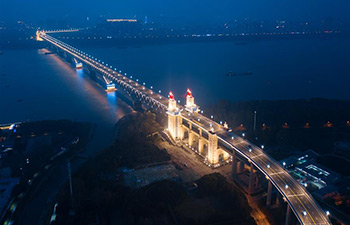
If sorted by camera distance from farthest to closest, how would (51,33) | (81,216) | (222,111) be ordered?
(51,33) < (222,111) < (81,216)

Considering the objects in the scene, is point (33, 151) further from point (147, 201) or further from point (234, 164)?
point (234, 164)

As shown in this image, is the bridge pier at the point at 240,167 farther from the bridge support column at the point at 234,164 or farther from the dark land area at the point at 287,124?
the dark land area at the point at 287,124

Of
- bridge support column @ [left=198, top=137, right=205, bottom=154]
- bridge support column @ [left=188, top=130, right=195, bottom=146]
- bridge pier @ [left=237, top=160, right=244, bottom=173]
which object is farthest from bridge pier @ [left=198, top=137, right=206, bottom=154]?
bridge pier @ [left=237, top=160, right=244, bottom=173]

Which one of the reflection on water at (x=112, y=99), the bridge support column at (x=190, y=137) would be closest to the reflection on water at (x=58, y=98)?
the reflection on water at (x=112, y=99)

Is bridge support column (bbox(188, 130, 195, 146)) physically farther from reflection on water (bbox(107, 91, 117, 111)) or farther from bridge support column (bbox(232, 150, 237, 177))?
reflection on water (bbox(107, 91, 117, 111))

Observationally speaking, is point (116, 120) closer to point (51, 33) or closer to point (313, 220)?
point (313, 220)

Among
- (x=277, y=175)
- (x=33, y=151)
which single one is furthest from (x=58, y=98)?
(x=277, y=175)

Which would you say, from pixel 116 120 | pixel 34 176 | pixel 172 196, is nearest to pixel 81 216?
pixel 172 196

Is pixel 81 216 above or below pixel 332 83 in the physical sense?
below
